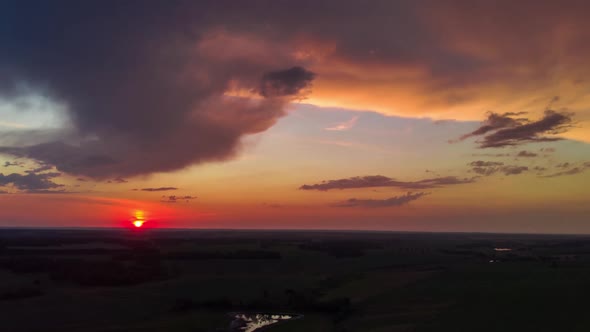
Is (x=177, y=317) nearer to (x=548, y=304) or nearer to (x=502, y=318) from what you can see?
(x=502, y=318)

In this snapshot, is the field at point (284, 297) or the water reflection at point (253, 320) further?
the water reflection at point (253, 320)

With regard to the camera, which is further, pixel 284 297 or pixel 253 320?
pixel 284 297

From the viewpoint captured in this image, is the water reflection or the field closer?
the field

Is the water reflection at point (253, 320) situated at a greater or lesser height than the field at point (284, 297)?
lesser

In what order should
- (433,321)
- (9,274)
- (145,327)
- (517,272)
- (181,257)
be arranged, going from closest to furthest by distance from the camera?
(433,321)
(145,327)
(517,272)
(9,274)
(181,257)

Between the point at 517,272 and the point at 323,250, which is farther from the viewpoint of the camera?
the point at 323,250

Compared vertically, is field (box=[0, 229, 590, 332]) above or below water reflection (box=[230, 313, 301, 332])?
above

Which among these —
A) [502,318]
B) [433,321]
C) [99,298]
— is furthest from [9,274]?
[502,318]

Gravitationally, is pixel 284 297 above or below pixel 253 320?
above
